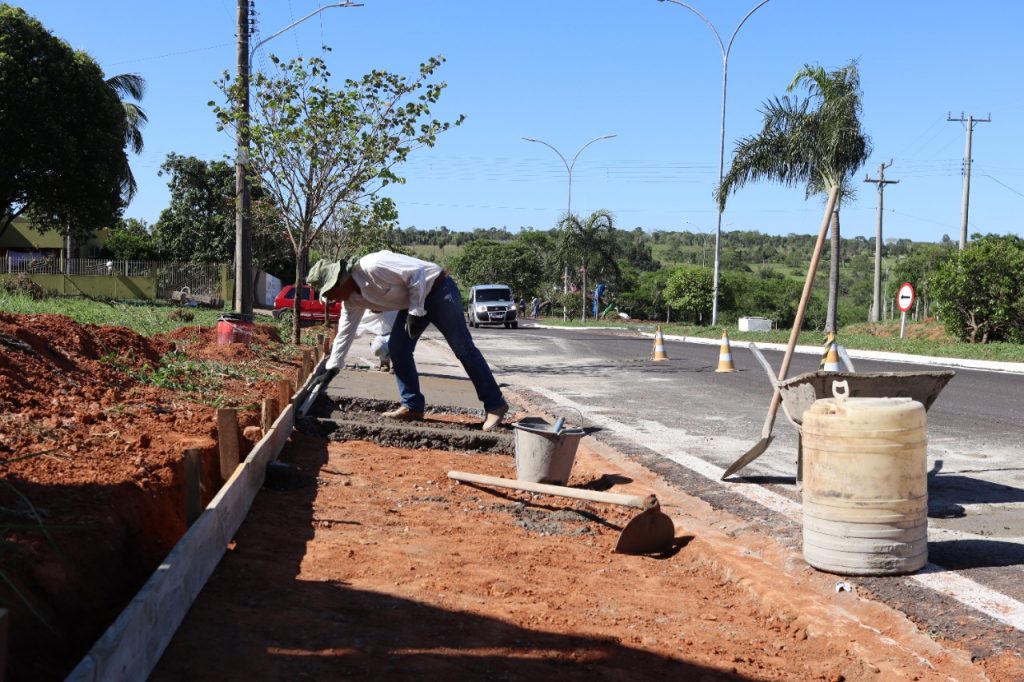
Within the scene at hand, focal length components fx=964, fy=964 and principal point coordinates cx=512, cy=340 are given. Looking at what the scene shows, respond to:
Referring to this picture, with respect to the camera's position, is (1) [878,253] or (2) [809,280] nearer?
(2) [809,280]

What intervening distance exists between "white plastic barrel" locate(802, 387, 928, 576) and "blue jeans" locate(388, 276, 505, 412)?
13.1 feet

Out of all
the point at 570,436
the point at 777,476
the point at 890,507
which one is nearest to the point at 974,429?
the point at 777,476

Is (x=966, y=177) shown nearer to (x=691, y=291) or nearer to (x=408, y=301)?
(x=691, y=291)

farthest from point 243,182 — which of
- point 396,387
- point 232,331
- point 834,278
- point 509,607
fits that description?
point 834,278

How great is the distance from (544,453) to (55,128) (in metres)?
28.9

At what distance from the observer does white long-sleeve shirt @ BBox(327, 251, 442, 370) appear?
812 cm

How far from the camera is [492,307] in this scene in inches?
1697

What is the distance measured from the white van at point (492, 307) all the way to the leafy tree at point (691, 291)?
16.7 m

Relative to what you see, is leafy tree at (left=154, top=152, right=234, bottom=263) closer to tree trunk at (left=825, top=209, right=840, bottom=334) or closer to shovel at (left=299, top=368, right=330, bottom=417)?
tree trunk at (left=825, top=209, right=840, bottom=334)

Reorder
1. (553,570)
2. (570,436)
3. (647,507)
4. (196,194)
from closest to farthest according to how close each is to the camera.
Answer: (553,570)
(647,507)
(570,436)
(196,194)

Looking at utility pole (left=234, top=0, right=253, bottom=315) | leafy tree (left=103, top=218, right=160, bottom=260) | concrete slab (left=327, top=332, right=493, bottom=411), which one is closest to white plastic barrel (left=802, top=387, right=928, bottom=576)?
concrete slab (left=327, top=332, right=493, bottom=411)

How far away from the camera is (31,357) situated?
23.8 ft

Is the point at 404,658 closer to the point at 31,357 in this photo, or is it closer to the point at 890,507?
the point at 890,507

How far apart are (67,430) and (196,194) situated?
52540mm
